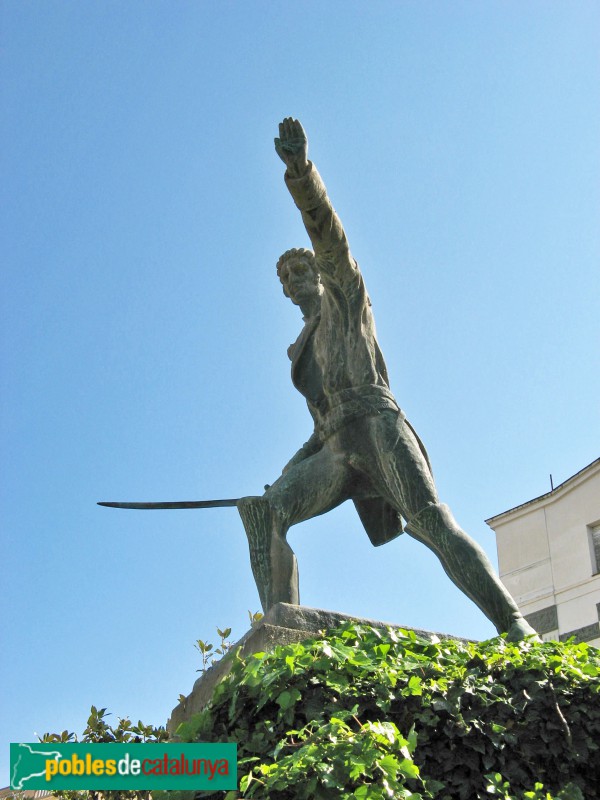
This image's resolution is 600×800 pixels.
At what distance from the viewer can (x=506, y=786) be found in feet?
13.1

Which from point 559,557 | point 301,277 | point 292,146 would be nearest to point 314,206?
point 292,146

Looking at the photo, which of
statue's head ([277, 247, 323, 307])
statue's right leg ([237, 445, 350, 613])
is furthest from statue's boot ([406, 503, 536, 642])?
statue's head ([277, 247, 323, 307])

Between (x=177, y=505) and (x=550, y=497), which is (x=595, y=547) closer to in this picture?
(x=550, y=497)

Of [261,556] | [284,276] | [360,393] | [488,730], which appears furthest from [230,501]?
[488,730]

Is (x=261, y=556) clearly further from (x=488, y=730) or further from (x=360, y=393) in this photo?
(x=488, y=730)

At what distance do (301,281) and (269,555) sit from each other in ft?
6.19

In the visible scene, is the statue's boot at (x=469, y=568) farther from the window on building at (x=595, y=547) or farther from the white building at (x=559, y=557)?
the window on building at (x=595, y=547)

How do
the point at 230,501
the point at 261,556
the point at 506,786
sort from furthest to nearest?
1. the point at 230,501
2. the point at 261,556
3. the point at 506,786

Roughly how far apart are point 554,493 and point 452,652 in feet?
62.6

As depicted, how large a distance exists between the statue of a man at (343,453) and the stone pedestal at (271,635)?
56cm

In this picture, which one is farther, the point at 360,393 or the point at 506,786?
the point at 360,393

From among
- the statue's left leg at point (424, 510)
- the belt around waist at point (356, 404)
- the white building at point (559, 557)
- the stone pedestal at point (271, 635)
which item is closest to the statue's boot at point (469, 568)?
the statue's left leg at point (424, 510)

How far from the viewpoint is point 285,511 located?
6.19 m

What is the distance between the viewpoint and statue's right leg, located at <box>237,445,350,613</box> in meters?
6.05
